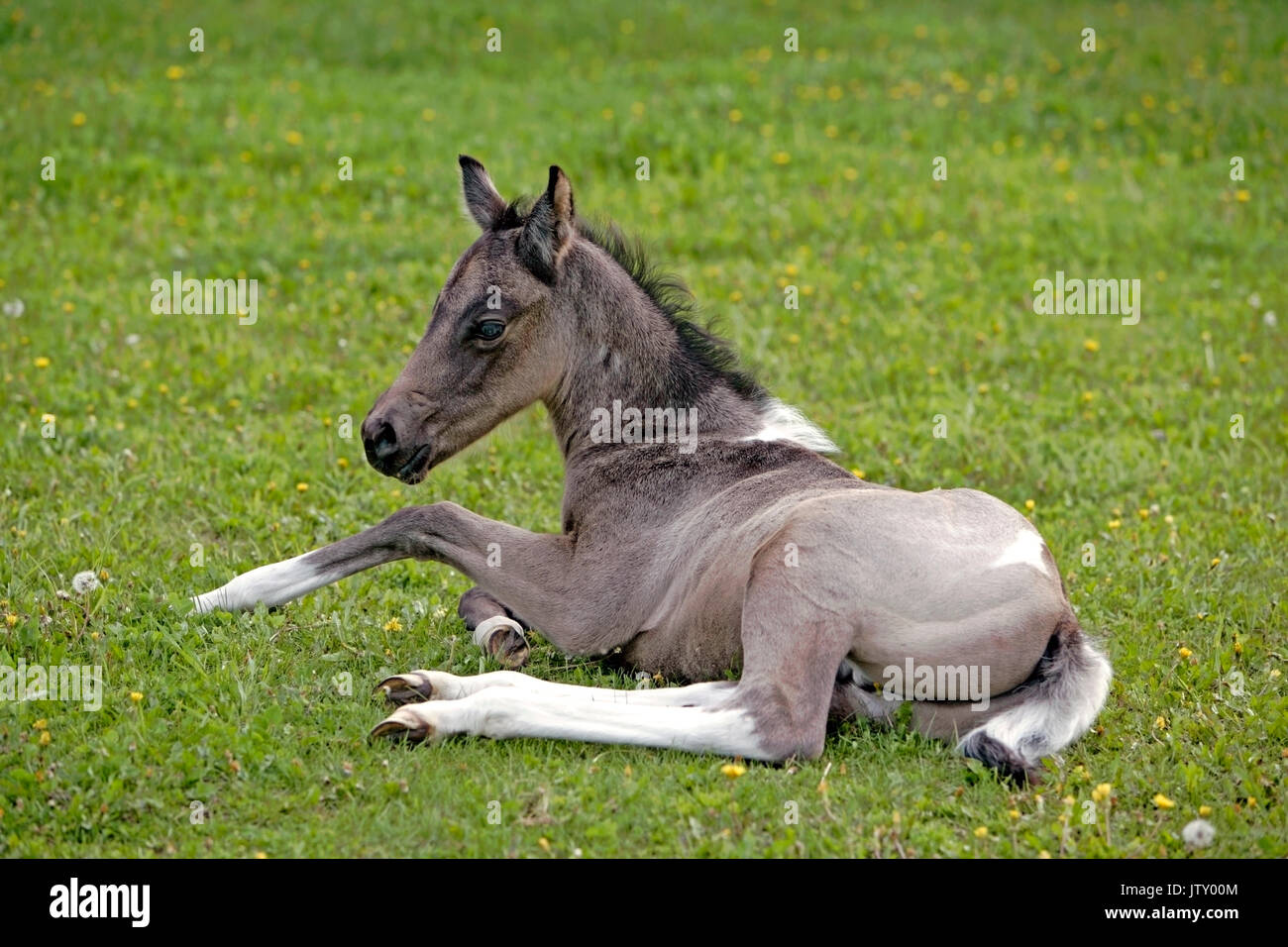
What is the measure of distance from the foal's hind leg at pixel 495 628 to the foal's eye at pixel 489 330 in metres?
1.31

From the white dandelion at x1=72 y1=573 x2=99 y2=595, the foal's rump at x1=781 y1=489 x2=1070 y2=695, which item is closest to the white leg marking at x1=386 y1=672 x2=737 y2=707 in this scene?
the foal's rump at x1=781 y1=489 x2=1070 y2=695

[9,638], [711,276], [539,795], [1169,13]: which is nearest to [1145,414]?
[711,276]

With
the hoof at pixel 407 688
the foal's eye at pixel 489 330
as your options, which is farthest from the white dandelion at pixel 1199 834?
the foal's eye at pixel 489 330

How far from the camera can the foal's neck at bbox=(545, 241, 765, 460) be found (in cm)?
709

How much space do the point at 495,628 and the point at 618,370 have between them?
59.7 inches

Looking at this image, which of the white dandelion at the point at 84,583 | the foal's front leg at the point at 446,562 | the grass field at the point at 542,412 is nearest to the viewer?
the grass field at the point at 542,412

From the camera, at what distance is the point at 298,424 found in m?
9.59

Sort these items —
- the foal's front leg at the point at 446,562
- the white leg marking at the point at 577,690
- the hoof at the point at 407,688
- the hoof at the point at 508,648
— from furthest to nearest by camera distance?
the foal's front leg at the point at 446,562, the hoof at the point at 508,648, the hoof at the point at 407,688, the white leg marking at the point at 577,690

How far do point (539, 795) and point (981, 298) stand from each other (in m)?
8.26

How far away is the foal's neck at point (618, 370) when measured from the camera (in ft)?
23.3

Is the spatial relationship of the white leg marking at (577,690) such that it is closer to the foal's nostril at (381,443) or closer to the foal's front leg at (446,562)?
the foal's front leg at (446,562)

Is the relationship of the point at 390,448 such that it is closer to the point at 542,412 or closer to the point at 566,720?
the point at 566,720

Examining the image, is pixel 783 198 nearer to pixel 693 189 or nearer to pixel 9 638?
pixel 693 189

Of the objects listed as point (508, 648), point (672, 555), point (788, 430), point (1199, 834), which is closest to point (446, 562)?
point (508, 648)
